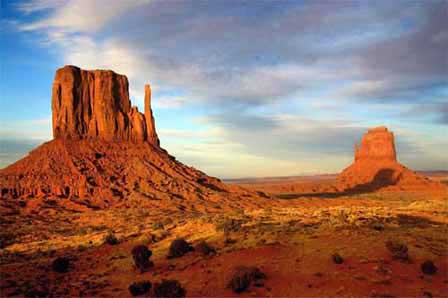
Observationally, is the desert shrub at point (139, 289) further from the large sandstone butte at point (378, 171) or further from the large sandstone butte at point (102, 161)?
the large sandstone butte at point (378, 171)

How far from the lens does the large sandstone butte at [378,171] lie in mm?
125500

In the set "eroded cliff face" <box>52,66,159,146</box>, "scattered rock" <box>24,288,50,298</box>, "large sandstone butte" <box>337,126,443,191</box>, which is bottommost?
"scattered rock" <box>24,288,50,298</box>

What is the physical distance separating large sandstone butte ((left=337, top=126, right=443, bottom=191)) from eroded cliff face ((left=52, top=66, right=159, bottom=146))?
74.4 meters

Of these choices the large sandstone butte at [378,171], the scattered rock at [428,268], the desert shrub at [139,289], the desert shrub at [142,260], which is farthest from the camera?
the large sandstone butte at [378,171]

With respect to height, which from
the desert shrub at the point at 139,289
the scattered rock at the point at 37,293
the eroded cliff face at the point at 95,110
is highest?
the eroded cliff face at the point at 95,110

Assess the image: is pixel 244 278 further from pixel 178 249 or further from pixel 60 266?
pixel 60 266

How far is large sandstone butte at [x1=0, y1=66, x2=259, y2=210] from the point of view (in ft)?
192

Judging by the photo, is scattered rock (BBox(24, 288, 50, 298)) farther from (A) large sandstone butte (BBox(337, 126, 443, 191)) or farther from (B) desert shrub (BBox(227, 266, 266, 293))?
(A) large sandstone butte (BBox(337, 126, 443, 191))

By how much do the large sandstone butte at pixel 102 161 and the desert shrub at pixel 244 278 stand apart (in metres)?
37.7

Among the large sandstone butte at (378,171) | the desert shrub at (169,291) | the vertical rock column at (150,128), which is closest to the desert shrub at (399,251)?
the desert shrub at (169,291)

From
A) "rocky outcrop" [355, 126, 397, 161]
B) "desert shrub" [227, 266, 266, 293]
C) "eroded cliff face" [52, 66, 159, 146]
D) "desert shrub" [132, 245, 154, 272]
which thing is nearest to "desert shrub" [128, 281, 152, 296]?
"desert shrub" [132, 245, 154, 272]

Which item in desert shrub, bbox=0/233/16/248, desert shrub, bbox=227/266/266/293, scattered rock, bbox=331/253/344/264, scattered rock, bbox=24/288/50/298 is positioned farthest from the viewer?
desert shrub, bbox=0/233/16/248

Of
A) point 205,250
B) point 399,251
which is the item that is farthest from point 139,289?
point 399,251

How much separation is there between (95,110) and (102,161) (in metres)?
11.7
